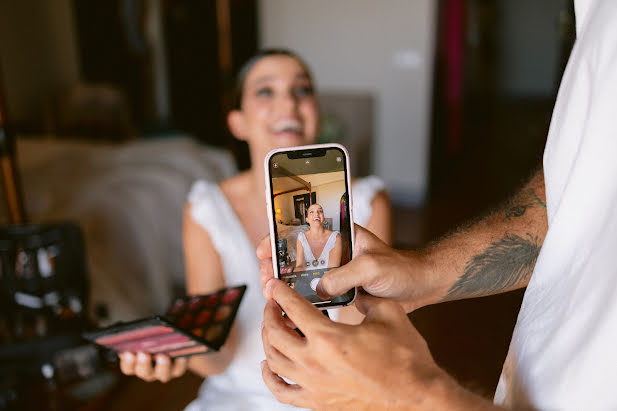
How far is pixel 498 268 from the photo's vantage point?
40 centimetres

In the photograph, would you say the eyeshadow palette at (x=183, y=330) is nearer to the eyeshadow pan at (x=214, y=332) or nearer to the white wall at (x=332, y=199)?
the eyeshadow pan at (x=214, y=332)

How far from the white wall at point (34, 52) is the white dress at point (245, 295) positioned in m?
2.30

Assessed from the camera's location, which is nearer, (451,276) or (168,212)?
(451,276)

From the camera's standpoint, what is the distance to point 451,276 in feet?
1.33

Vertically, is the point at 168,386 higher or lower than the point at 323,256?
lower

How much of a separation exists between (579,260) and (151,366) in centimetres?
45

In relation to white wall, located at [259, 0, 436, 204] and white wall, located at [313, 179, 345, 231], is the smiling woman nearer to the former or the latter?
white wall, located at [313, 179, 345, 231]

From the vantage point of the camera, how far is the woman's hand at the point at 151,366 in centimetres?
56

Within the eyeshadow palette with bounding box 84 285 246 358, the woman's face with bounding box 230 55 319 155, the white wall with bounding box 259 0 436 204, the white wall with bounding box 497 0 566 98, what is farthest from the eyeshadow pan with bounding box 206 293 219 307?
the white wall with bounding box 497 0 566 98

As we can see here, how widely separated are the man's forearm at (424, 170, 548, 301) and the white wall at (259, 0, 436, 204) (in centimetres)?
242

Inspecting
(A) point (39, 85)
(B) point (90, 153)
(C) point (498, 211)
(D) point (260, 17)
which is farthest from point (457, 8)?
(C) point (498, 211)

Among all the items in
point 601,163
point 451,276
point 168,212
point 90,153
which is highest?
point 601,163

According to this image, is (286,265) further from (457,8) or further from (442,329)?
(457,8)

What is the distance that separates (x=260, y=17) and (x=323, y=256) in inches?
114
